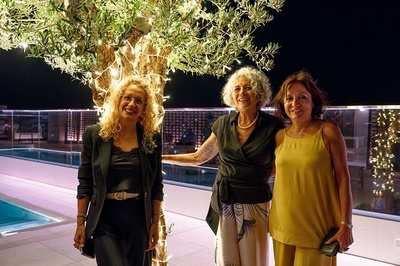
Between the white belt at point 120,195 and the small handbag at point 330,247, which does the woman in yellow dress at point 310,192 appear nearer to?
the small handbag at point 330,247

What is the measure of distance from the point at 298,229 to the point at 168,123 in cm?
452

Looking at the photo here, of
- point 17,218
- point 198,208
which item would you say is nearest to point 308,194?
point 198,208

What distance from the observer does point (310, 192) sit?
1812 millimetres

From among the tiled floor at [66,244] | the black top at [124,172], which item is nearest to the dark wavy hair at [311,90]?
the black top at [124,172]

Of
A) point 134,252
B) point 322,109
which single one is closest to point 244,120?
point 322,109

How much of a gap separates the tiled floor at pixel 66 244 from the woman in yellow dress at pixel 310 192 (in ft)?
4.06

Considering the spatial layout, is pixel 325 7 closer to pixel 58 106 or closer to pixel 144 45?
pixel 144 45

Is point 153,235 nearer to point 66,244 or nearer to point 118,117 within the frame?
point 118,117

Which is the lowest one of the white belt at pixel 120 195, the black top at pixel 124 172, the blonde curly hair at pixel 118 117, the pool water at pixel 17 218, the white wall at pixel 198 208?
the pool water at pixel 17 218

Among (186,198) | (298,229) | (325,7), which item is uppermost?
(325,7)

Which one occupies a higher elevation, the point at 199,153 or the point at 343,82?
the point at 343,82

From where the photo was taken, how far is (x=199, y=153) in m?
2.66

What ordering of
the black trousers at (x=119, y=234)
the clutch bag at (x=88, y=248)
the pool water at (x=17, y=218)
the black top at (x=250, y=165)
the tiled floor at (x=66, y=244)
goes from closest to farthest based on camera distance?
1. the black trousers at (x=119, y=234)
2. the clutch bag at (x=88, y=248)
3. the black top at (x=250, y=165)
4. the tiled floor at (x=66, y=244)
5. the pool water at (x=17, y=218)

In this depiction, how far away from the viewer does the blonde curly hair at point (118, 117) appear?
6.63ft
